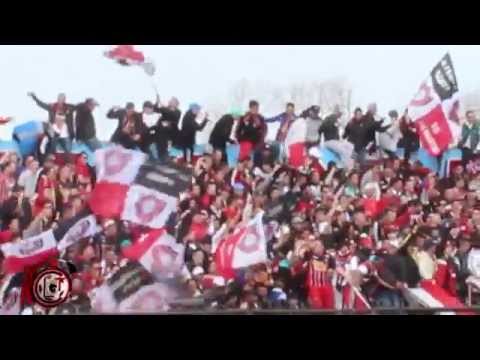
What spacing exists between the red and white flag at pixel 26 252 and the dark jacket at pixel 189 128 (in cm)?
79

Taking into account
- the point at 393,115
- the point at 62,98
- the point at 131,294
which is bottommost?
the point at 131,294

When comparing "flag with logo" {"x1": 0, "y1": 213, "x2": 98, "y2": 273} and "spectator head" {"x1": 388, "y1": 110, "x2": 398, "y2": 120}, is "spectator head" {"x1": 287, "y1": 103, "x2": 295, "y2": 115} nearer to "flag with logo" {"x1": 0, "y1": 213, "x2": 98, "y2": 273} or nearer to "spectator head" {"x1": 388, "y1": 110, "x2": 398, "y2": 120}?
"spectator head" {"x1": 388, "y1": 110, "x2": 398, "y2": 120}

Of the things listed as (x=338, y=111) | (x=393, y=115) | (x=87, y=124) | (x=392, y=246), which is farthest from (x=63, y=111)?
(x=392, y=246)

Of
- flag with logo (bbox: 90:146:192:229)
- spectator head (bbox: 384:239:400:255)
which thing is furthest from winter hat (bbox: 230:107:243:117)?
spectator head (bbox: 384:239:400:255)

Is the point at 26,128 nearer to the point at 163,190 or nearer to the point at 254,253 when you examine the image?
the point at 163,190

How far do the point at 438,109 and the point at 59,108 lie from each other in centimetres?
181

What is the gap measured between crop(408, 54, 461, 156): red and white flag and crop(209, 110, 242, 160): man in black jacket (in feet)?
2.78

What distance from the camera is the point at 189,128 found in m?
6.29

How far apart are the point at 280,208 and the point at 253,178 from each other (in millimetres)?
193

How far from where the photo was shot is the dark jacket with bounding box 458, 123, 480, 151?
6.29 m

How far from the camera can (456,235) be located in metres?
6.26

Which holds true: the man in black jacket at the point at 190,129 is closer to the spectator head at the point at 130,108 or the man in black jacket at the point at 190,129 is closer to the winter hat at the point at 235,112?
the winter hat at the point at 235,112

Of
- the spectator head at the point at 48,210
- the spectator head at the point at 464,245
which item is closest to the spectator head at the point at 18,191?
the spectator head at the point at 48,210

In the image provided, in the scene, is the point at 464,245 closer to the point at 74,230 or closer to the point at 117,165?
the point at 117,165
